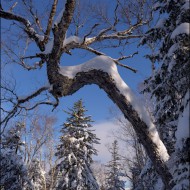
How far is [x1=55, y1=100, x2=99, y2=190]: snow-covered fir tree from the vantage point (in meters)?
16.5

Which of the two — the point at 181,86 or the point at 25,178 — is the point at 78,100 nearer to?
the point at 25,178

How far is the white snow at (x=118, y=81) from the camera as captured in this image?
480 cm

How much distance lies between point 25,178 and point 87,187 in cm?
420

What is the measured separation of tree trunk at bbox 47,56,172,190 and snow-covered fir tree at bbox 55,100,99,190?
39.6 feet

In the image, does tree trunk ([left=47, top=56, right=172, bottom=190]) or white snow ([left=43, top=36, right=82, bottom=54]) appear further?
white snow ([left=43, top=36, right=82, bottom=54])

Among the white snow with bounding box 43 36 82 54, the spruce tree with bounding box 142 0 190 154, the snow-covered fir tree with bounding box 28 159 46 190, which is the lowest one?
the spruce tree with bounding box 142 0 190 154

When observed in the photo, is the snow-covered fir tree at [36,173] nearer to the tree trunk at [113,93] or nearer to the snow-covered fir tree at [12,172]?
the snow-covered fir tree at [12,172]

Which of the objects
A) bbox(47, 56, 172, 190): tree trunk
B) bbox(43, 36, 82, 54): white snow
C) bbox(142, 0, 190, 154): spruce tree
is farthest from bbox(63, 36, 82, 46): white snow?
bbox(142, 0, 190, 154): spruce tree

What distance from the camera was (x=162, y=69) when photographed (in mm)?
4707

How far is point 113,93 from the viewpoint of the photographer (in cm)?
504

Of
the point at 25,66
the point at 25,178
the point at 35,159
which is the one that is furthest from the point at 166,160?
the point at 35,159

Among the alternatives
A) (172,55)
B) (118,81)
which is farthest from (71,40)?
(172,55)

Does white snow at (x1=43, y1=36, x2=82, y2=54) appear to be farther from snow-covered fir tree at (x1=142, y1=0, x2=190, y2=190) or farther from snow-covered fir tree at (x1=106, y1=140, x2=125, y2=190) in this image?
snow-covered fir tree at (x1=106, y1=140, x2=125, y2=190)

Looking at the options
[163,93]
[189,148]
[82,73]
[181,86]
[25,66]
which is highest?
[25,66]
